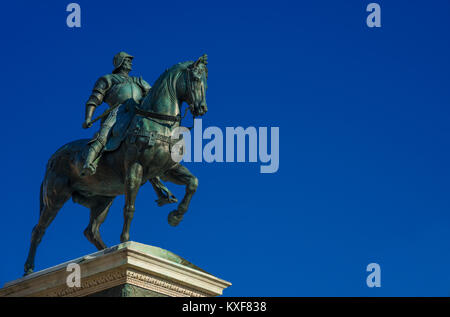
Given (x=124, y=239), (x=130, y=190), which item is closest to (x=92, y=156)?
(x=130, y=190)

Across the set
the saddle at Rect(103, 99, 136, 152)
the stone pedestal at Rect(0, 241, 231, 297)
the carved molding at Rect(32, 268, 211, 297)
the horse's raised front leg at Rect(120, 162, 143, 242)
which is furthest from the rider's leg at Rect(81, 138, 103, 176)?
the carved molding at Rect(32, 268, 211, 297)

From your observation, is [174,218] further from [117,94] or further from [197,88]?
[117,94]

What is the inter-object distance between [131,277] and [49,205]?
12.7 feet

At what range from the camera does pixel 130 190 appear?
52.9 ft

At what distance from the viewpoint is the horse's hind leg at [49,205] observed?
680 inches

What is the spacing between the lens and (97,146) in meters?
16.6

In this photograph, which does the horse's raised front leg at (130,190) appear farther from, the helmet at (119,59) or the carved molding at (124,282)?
the helmet at (119,59)

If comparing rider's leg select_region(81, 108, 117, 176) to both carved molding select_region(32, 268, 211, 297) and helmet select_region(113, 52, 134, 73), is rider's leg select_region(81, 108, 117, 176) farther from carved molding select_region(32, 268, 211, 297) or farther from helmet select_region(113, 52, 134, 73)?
carved molding select_region(32, 268, 211, 297)

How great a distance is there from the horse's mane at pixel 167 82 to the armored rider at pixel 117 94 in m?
0.69
